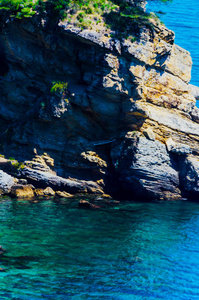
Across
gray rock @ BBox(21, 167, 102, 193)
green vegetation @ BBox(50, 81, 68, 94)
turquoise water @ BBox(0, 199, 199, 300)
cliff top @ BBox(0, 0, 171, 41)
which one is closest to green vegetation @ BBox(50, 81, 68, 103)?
green vegetation @ BBox(50, 81, 68, 94)

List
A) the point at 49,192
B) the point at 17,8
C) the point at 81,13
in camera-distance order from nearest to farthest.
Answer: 1. the point at 17,8
2. the point at 49,192
3. the point at 81,13

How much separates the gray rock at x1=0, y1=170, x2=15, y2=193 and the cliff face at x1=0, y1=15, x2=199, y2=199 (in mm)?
4079

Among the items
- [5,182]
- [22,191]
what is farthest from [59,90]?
[22,191]

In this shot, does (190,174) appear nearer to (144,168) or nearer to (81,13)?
(144,168)

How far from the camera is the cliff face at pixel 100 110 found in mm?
43281

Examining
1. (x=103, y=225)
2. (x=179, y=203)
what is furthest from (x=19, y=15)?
(x=179, y=203)

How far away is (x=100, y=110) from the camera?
145ft

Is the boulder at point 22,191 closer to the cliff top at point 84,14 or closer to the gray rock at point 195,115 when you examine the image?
the cliff top at point 84,14

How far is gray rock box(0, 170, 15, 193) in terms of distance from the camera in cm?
4062

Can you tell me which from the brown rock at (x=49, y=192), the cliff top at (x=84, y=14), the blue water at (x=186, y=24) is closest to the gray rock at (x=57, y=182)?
the brown rock at (x=49, y=192)

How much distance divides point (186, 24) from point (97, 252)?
69294 mm

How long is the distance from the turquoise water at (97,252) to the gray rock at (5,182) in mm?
2562

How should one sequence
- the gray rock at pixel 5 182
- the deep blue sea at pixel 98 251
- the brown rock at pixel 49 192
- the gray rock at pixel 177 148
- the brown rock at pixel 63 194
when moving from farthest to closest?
the gray rock at pixel 177 148 < the brown rock at pixel 63 194 < the brown rock at pixel 49 192 < the gray rock at pixel 5 182 < the deep blue sea at pixel 98 251

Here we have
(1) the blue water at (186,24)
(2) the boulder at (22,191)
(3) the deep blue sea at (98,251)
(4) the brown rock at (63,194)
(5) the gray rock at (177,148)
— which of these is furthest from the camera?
(1) the blue water at (186,24)
